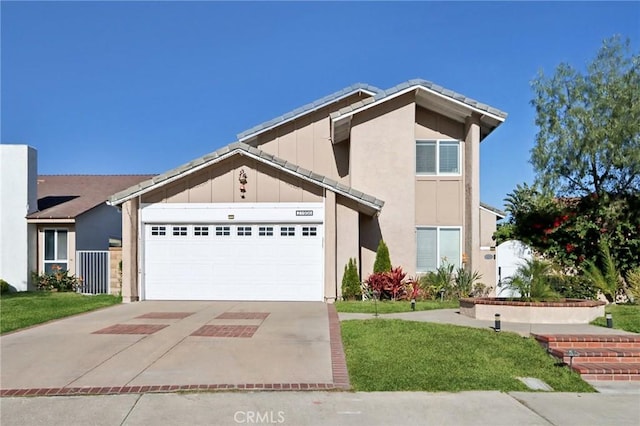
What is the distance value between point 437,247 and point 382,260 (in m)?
2.49

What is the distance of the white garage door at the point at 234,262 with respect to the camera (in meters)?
16.1

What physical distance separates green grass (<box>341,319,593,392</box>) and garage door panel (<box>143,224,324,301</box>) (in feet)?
18.2

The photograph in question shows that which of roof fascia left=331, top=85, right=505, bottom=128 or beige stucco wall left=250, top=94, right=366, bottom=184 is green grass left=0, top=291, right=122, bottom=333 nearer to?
beige stucco wall left=250, top=94, right=366, bottom=184

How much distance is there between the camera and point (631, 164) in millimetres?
15219

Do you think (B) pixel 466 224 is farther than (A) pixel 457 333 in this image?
Yes

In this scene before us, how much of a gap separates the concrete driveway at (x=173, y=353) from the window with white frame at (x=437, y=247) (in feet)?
19.2

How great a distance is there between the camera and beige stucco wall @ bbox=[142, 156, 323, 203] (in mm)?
16344

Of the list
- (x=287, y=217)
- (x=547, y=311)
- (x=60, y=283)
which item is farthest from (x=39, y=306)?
(x=547, y=311)

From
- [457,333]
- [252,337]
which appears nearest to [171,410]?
[252,337]

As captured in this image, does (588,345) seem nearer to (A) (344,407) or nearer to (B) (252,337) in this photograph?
(A) (344,407)

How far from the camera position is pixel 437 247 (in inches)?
715

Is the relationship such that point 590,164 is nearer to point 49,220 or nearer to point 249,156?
point 249,156

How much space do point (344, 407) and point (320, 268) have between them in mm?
9656

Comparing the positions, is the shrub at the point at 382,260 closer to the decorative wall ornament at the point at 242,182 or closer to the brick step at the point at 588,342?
the decorative wall ornament at the point at 242,182
